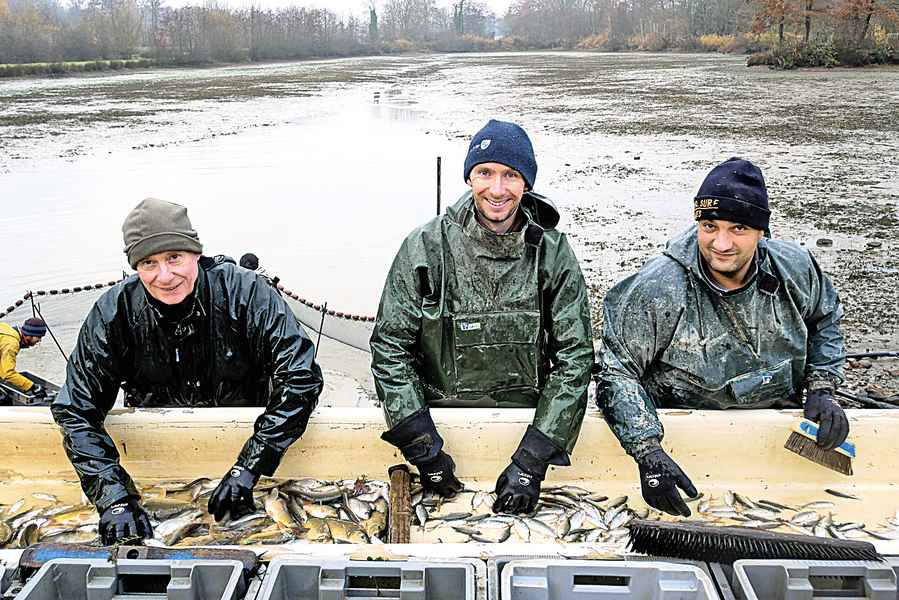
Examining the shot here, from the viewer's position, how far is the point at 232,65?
63406mm

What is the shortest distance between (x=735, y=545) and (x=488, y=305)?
54.7 inches

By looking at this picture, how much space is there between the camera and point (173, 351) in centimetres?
351

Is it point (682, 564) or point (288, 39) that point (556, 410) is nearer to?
point (682, 564)

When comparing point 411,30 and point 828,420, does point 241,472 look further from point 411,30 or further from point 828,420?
point 411,30

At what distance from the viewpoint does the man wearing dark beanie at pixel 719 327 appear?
324 cm

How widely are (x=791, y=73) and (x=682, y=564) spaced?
42245 mm

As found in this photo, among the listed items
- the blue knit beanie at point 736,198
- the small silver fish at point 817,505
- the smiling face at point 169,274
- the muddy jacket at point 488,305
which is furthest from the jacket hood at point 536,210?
the small silver fish at point 817,505

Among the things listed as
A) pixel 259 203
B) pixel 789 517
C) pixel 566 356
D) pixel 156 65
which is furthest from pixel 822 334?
pixel 156 65

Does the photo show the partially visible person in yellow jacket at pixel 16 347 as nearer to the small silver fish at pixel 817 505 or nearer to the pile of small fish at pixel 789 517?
the pile of small fish at pixel 789 517

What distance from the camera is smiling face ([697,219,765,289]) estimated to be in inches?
127

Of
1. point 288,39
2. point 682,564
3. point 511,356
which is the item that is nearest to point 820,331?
point 511,356

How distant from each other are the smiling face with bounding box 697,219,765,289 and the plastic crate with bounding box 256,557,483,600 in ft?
5.66

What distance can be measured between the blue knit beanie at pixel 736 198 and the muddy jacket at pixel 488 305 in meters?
0.60

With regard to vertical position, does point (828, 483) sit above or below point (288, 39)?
below
